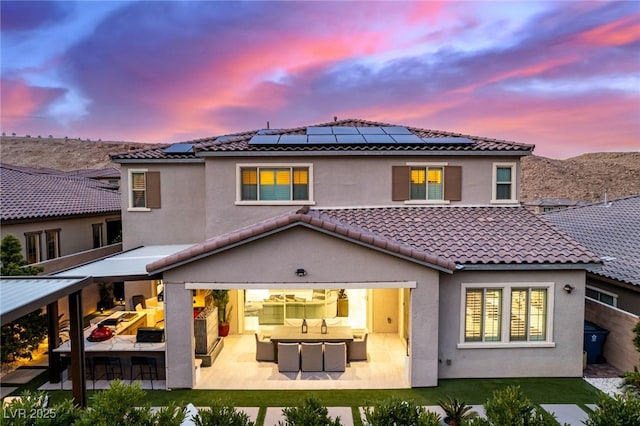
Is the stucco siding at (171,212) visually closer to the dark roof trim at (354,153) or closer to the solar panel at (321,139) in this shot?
the dark roof trim at (354,153)

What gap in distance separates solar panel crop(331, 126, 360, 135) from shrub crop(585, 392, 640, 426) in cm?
1438

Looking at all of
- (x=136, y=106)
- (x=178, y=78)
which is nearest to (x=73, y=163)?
(x=136, y=106)

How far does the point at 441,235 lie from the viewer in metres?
14.3

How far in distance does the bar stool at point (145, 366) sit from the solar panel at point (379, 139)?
12942 millimetres

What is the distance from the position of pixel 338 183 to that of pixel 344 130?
415 cm

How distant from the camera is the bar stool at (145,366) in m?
13.0

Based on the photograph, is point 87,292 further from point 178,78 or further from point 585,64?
point 585,64

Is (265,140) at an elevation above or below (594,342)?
above

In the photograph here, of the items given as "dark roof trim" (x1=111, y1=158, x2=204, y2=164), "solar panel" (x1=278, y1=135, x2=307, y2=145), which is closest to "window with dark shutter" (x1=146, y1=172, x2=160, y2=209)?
"dark roof trim" (x1=111, y1=158, x2=204, y2=164)

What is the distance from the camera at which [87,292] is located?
22016 millimetres

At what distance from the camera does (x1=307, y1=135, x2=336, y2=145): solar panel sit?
1647 cm

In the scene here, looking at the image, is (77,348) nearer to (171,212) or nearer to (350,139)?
(171,212)

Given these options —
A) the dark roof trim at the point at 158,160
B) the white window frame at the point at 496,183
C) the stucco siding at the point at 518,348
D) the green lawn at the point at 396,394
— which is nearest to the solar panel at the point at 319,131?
the dark roof trim at the point at 158,160

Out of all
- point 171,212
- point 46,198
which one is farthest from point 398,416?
point 46,198
